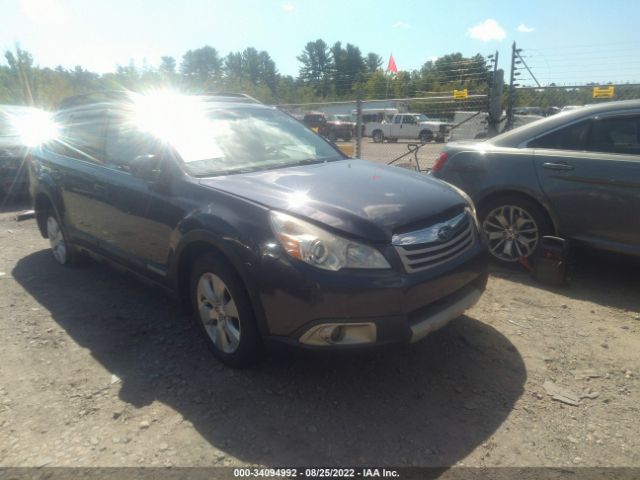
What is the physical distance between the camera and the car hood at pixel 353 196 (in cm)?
260

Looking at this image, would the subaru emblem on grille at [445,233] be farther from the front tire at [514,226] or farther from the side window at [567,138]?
the side window at [567,138]

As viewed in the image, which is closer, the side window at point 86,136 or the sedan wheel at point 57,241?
the side window at point 86,136

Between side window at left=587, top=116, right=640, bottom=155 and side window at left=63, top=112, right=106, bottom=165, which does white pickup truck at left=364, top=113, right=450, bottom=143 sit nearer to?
side window at left=587, top=116, right=640, bottom=155

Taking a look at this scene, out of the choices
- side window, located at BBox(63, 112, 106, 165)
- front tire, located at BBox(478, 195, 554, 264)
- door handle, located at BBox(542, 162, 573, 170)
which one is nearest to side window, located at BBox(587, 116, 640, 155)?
door handle, located at BBox(542, 162, 573, 170)

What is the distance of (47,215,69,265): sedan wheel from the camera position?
16.3ft

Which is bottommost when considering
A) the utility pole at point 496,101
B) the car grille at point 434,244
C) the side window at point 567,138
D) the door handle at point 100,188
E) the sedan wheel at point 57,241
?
the sedan wheel at point 57,241

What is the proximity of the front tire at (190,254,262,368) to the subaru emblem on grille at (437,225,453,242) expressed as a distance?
1.19 m

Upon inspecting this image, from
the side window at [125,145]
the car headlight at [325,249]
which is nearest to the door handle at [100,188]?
the side window at [125,145]

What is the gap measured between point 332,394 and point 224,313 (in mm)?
825

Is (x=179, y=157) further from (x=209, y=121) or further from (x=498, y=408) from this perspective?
(x=498, y=408)

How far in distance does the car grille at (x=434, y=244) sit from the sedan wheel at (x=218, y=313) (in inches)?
40.7

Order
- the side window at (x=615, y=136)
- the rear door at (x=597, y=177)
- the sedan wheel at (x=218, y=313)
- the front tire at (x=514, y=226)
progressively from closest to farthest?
the sedan wheel at (x=218, y=313), the rear door at (x=597, y=177), the side window at (x=615, y=136), the front tire at (x=514, y=226)

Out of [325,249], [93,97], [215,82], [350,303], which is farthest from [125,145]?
[215,82]

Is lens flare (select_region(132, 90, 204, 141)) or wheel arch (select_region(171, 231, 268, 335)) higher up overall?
lens flare (select_region(132, 90, 204, 141))
